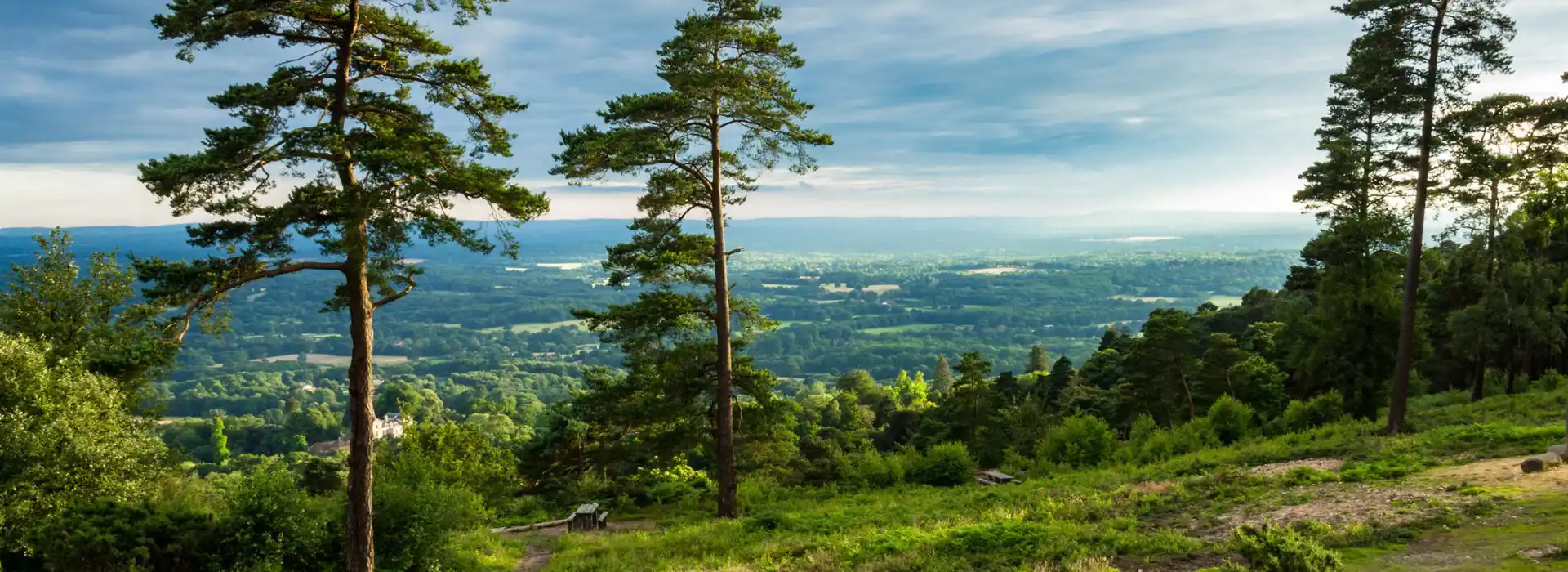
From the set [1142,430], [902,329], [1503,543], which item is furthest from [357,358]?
[902,329]

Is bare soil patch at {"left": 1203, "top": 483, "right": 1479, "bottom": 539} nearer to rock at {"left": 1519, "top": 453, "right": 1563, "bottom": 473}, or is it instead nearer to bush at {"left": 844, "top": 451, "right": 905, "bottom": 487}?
rock at {"left": 1519, "top": 453, "right": 1563, "bottom": 473}

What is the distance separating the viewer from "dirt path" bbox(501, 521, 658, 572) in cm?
1463

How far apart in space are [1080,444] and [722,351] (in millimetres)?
13055

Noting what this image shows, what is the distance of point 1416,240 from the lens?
59.9ft

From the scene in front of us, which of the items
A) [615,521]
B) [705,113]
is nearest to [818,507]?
[615,521]

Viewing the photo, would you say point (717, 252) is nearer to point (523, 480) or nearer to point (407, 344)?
point (523, 480)

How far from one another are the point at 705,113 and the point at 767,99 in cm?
139

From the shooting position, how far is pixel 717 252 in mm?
17625

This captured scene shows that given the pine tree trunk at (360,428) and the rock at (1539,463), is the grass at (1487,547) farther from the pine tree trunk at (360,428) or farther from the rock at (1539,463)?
the pine tree trunk at (360,428)

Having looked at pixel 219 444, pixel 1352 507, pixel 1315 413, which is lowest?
pixel 219 444

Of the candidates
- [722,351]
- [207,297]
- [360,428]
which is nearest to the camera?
[207,297]

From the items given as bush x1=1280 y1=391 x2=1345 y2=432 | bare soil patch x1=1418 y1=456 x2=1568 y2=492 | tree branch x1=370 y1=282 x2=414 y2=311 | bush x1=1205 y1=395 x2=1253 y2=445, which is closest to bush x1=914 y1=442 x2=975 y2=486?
bush x1=1205 y1=395 x2=1253 y2=445

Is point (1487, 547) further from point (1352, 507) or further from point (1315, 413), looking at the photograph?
point (1315, 413)

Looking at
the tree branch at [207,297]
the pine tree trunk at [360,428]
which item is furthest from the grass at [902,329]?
the tree branch at [207,297]
